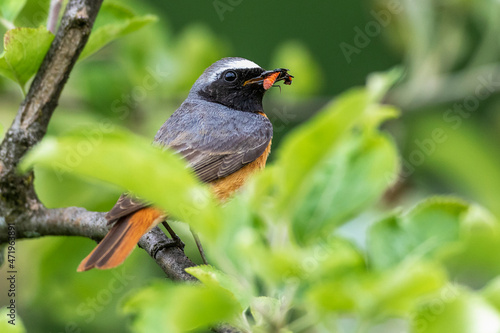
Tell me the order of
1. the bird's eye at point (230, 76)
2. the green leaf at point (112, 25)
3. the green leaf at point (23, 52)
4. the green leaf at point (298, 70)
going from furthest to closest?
the green leaf at point (298, 70) < the bird's eye at point (230, 76) < the green leaf at point (112, 25) < the green leaf at point (23, 52)

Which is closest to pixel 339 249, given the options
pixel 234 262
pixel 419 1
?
pixel 234 262

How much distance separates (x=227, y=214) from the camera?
1.20 meters

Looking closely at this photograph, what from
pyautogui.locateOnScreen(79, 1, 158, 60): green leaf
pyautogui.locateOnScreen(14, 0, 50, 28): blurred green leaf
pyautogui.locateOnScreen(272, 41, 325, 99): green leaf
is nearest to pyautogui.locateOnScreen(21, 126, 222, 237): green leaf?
pyautogui.locateOnScreen(79, 1, 158, 60): green leaf

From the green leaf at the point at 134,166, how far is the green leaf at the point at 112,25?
5.86 ft

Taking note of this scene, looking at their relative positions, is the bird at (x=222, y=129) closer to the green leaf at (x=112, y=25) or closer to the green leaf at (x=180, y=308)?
the green leaf at (x=112, y=25)

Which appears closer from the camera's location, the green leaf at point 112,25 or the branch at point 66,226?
the green leaf at point 112,25

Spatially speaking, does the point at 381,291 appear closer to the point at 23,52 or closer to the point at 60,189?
the point at 23,52

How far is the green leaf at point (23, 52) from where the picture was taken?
8.02 ft

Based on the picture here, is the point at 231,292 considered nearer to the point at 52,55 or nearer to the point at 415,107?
the point at 52,55

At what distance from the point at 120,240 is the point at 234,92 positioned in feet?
6.17

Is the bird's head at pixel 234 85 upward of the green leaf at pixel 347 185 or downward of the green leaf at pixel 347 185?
downward

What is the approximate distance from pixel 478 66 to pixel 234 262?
160 inches

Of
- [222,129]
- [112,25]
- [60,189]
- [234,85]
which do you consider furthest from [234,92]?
[112,25]

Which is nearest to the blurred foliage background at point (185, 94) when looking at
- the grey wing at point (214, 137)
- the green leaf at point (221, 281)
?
Answer: the grey wing at point (214, 137)
